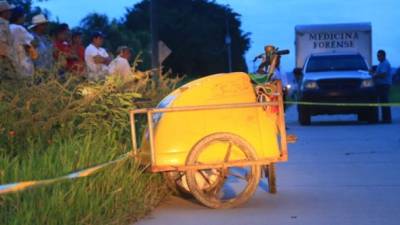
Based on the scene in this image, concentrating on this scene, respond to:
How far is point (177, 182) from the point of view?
919cm

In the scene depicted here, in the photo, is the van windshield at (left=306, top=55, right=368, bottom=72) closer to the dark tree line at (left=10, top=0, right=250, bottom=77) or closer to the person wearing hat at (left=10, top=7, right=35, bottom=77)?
the person wearing hat at (left=10, top=7, right=35, bottom=77)

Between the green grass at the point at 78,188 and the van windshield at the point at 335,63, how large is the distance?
14231 mm

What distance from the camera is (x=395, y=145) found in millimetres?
15211

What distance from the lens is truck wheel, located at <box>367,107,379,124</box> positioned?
21.6m

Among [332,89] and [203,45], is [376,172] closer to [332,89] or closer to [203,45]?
[332,89]

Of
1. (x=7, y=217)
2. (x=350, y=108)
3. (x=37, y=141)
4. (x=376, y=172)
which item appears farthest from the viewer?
(x=350, y=108)

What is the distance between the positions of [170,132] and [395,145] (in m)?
7.76

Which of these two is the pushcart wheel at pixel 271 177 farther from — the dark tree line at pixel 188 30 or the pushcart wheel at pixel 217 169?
the dark tree line at pixel 188 30

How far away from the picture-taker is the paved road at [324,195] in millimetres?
8109

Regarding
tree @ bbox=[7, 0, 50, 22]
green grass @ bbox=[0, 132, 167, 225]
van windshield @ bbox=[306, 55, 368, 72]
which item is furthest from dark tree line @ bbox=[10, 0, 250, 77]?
green grass @ bbox=[0, 132, 167, 225]

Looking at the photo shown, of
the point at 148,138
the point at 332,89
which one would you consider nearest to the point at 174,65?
the point at 332,89

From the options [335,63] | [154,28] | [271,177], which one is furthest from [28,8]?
[271,177]

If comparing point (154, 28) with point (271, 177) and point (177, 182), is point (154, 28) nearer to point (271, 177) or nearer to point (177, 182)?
point (271, 177)

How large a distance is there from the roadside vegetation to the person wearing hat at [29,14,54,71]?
4.89ft
